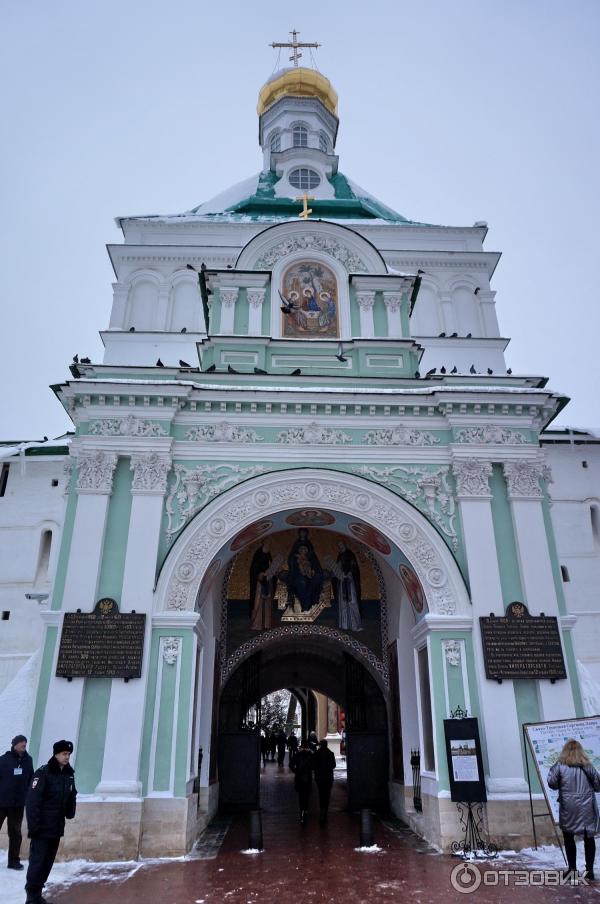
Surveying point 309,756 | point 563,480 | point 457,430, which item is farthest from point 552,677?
point 563,480

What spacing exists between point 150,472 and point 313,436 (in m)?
2.73

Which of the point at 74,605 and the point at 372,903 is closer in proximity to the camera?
the point at 372,903

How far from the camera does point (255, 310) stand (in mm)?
12688

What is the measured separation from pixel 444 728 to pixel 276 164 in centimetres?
1946

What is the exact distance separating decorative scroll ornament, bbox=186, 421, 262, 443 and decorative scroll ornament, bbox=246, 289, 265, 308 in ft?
10.1

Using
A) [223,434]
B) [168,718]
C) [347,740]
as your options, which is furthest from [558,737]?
[223,434]

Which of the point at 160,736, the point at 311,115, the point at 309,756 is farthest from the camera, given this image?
the point at 311,115

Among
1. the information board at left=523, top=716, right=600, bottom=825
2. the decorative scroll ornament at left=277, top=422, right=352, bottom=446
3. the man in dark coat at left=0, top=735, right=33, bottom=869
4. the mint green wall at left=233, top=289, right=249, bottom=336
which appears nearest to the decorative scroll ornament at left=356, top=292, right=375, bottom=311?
the mint green wall at left=233, top=289, right=249, bottom=336

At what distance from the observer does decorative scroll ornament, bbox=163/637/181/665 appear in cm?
948

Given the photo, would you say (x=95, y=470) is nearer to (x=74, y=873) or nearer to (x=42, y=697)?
(x=42, y=697)

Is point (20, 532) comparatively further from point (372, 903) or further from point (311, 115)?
point (311, 115)

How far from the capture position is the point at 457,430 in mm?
10977

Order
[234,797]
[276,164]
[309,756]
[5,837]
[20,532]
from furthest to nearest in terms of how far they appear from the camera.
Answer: [276,164]
[20,532]
[234,797]
[309,756]
[5,837]

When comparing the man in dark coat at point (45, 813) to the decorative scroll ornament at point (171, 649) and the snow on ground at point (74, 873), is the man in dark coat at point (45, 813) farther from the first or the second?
the decorative scroll ornament at point (171, 649)
